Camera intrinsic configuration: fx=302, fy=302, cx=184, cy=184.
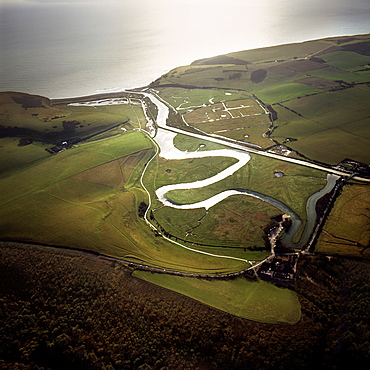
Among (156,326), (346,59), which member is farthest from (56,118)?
(346,59)

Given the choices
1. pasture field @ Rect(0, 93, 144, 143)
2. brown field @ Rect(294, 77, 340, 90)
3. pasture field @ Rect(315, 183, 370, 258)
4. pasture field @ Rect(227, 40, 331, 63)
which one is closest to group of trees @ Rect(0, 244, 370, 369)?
pasture field @ Rect(315, 183, 370, 258)

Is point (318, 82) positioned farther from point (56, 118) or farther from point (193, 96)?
point (56, 118)

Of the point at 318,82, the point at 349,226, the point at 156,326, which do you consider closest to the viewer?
the point at 156,326

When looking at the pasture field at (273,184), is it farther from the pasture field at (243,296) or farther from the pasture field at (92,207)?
the pasture field at (243,296)

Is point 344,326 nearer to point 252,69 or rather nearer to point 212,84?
point 212,84

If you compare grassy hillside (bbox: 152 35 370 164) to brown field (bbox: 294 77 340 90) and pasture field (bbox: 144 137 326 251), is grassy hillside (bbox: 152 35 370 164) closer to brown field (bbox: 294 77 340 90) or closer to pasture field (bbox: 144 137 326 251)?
brown field (bbox: 294 77 340 90)

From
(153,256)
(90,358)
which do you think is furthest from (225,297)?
(90,358)
